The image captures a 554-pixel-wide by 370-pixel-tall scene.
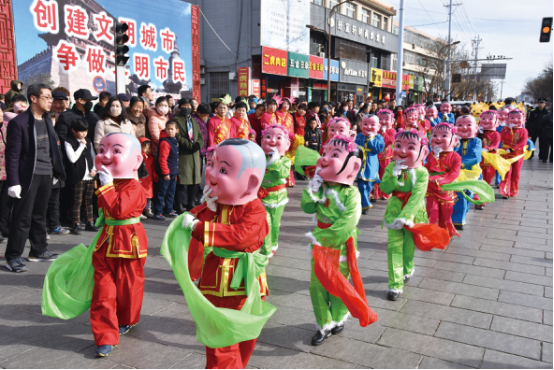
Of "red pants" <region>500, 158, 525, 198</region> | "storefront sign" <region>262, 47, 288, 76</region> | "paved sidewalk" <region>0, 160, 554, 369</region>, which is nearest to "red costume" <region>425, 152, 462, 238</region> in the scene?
"paved sidewalk" <region>0, 160, 554, 369</region>

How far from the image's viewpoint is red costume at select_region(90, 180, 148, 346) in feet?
10.7

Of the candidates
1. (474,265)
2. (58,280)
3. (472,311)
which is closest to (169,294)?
(58,280)

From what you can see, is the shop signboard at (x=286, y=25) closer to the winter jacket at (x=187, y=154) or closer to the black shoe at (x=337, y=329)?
the winter jacket at (x=187, y=154)

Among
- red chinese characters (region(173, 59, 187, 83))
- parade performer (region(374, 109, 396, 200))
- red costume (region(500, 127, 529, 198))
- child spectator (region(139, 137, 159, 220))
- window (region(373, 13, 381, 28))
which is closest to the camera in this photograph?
child spectator (region(139, 137, 159, 220))

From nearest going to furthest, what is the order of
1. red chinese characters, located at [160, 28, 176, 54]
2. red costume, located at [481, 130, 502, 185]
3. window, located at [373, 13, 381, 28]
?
red costume, located at [481, 130, 502, 185]
red chinese characters, located at [160, 28, 176, 54]
window, located at [373, 13, 381, 28]

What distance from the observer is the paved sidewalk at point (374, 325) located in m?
3.15

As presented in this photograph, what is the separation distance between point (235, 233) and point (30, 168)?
127 inches

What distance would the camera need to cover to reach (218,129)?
7.93 metres

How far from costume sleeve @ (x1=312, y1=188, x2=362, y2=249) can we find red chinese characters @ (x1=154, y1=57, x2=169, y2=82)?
14743mm

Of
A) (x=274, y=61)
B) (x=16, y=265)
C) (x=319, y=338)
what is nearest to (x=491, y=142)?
(x=319, y=338)

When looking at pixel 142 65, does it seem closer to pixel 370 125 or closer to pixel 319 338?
pixel 370 125

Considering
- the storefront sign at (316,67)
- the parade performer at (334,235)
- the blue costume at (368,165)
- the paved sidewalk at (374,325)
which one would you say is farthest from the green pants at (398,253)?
the storefront sign at (316,67)

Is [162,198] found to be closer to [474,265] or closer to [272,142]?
[272,142]

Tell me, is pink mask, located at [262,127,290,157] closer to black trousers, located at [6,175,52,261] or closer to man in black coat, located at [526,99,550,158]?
black trousers, located at [6,175,52,261]
